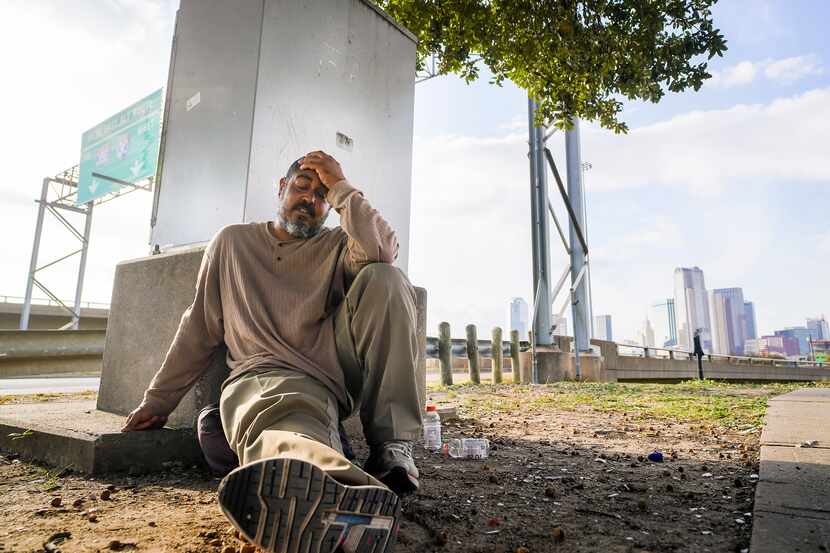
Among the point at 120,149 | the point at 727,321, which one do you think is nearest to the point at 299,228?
the point at 120,149

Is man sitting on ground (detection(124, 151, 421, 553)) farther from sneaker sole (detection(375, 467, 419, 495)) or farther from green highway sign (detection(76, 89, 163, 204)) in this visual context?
green highway sign (detection(76, 89, 163, 204))

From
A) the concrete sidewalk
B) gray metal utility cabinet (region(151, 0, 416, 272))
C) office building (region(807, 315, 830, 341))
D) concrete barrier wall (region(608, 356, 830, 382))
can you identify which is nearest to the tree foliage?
gray metal utility cabinet (region(151, 0, 416, 272))

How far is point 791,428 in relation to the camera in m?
3.11

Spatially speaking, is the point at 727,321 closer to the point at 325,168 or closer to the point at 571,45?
the point at 571,45

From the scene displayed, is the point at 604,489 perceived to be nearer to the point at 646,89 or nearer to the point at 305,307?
the point at 305,307

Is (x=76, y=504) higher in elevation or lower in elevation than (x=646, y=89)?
lower

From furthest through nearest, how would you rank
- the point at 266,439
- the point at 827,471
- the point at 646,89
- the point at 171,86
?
the point at 646,89 < the point at 171,86 < the point at 827,471 < the point at 266,439

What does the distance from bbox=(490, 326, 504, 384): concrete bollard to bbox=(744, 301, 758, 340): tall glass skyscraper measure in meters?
107

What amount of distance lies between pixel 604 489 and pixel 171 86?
11.5ft

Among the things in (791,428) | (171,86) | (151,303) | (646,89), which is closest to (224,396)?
(151,303)

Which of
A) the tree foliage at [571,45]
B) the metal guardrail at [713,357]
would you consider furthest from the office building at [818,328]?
the tree foliage at [571,45]

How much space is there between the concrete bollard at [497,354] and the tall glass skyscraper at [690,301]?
270 feet

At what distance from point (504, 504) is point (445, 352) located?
8295 millimetres

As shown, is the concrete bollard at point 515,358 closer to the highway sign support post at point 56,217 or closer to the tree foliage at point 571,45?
the tree foliage at point 571,45
